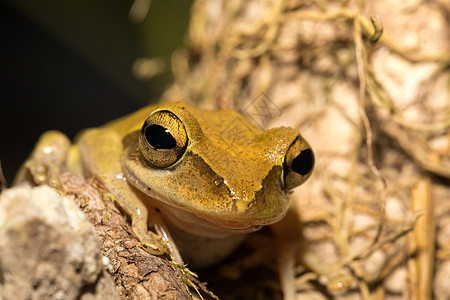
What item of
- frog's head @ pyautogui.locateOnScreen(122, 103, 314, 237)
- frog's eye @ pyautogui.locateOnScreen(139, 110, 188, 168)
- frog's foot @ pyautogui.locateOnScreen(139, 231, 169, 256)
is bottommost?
frog's foot @ pyautogui.locateOnScreen(139, 231, 169, 256)

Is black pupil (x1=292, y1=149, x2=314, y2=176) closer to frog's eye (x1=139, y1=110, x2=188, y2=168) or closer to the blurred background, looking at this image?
frog's eye (x1=139, y1=110, x2=188, y2=168)

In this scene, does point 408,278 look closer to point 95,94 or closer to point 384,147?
point 384,147

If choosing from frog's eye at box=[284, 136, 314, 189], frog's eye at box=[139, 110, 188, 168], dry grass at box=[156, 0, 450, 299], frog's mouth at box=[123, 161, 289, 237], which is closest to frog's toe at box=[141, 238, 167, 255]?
frog's mouth at box=[123, 161, 289, 237]

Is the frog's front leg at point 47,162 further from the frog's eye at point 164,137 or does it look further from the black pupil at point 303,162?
the black pupil at point 303,162

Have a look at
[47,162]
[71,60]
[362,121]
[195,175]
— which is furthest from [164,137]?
[71,60]

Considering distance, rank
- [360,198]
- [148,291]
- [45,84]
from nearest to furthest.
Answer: [148,291], [360,198], [45,84]

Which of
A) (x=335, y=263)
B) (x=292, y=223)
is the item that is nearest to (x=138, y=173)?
(x=292, y=223)
